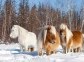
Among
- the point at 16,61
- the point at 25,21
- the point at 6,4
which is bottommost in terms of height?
the point at 16,61

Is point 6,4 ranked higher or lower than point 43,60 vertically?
higher

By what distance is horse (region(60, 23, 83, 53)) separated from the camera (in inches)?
498

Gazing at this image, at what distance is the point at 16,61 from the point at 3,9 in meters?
40.2

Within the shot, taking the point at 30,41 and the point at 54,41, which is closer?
the point at 54,41

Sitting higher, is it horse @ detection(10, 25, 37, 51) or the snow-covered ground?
horse @ detection(10, 25, 37, 51)

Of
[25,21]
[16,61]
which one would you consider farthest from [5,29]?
[16,61]

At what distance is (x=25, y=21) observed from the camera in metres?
46.3

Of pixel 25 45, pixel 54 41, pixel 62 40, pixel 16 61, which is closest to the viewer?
pixel 16 61

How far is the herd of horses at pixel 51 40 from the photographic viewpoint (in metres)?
11.6

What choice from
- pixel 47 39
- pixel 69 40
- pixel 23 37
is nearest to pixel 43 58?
pixel 47 39

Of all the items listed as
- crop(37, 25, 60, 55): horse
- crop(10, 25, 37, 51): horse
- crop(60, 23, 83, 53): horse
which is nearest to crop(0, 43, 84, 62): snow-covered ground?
crop(37, 25, 60, 55): horse

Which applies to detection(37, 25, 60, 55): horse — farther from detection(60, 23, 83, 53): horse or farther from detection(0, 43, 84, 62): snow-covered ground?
detection(60, 23, 83, 53): horse

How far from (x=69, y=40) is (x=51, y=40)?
179 cm

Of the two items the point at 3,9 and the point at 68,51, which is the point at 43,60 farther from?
the point at 3,9
